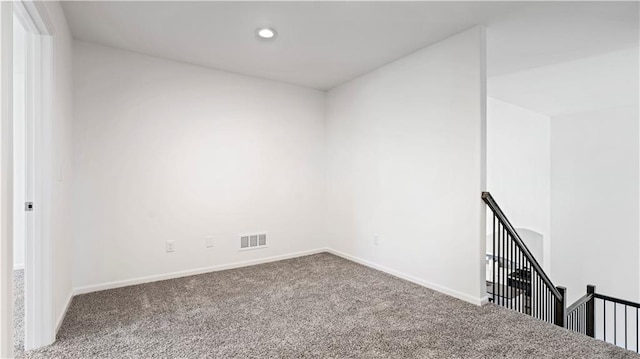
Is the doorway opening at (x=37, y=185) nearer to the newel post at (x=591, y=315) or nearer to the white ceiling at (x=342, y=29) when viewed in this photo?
the white ceiling at (x=342, y=29)

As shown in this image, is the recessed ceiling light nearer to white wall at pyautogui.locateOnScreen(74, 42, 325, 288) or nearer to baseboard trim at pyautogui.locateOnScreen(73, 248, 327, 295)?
white wall at pyautogui.locateOnScreen(74, 42, 325, 288)

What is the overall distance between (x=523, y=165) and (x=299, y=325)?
19.4 feet

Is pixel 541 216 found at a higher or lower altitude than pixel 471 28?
lower

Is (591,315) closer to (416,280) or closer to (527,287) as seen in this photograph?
(527,287)

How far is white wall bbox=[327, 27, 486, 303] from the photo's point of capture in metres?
2.77

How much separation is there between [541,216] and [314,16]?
601cm

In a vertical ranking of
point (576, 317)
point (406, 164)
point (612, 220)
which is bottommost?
point (576, 317)

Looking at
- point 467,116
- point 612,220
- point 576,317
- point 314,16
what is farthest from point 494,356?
point 612,220

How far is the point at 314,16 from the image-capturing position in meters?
2.56

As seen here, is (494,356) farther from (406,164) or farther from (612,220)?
(612,220)

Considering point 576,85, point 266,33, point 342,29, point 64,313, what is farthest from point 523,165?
point 64,313

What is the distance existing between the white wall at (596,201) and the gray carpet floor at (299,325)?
445cm

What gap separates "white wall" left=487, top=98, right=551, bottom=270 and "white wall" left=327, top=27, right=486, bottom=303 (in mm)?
→ 3430

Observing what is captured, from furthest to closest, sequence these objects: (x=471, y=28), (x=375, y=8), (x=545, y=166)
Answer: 1. (x=545, y=166)
2. (x=471, y=28)
3. (x=375, y=8)
